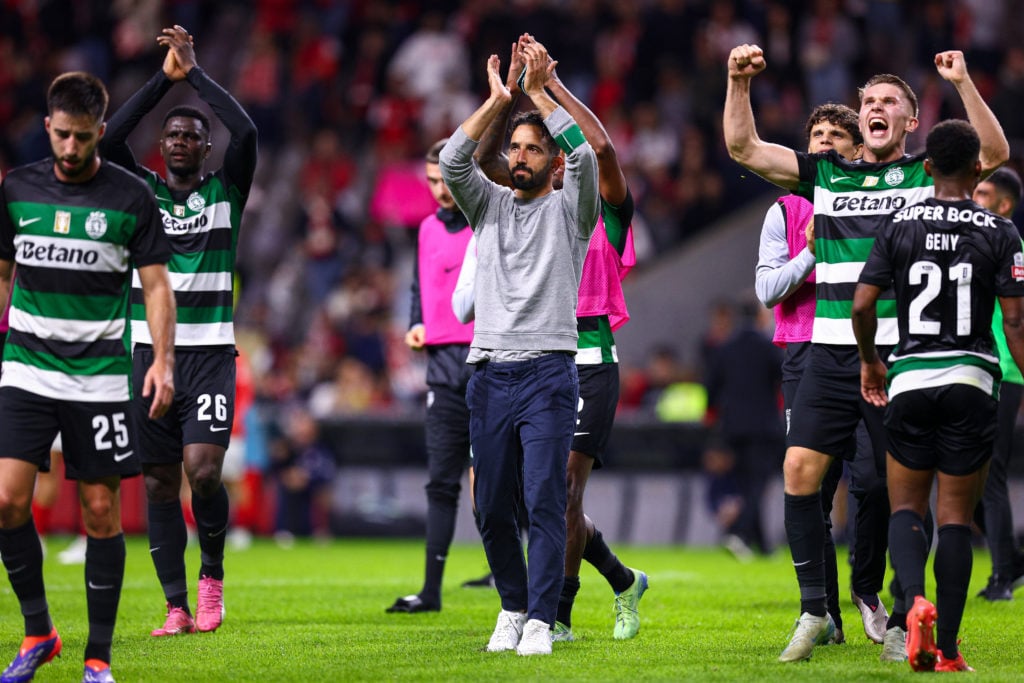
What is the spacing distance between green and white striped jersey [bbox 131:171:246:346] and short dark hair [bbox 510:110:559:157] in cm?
205

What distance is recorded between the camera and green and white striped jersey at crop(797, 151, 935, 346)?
22.7 ft

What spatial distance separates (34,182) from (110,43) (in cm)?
1849

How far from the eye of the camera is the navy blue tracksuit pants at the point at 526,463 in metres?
6.83

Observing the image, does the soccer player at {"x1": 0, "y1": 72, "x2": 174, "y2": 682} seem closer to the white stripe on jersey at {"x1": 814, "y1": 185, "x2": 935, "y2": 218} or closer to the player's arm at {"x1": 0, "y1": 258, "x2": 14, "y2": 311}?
the player's arm at {"x1": 0, "y1": 258, "x2": 14, "y2": 311}

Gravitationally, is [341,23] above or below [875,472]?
above

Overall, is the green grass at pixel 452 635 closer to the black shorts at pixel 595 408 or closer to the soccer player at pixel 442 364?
the soccer player at pixel 442 364

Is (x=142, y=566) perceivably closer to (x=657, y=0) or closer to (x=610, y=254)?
(x=610, y=254)

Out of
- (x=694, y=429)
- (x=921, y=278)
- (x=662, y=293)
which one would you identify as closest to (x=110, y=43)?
(x=662, y=293)

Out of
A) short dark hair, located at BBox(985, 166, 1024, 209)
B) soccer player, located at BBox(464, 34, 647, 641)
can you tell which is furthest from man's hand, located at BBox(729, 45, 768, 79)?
short dark hair, located at BBox(985, 166, 1024, 209)

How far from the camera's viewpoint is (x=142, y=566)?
505 inches

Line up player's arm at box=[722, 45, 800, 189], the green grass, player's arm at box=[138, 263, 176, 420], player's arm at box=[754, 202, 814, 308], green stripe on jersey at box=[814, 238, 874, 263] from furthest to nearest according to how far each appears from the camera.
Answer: player's arm at box=[754, 202, 814, 308] → player's arm at box=[722, 45, 800, 189] → green stripe on jersey at box=[814, 238, 874, 263] → the green grass → player's arm at box=[138, 263, 176, 420]

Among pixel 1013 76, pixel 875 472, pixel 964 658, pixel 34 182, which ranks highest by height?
pixel 1013 76

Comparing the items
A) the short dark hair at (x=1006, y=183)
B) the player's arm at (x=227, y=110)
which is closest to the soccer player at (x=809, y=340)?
the short dark hair at (x=1006, y=183)

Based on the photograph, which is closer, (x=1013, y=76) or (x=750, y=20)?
(x=1013, y=76)
